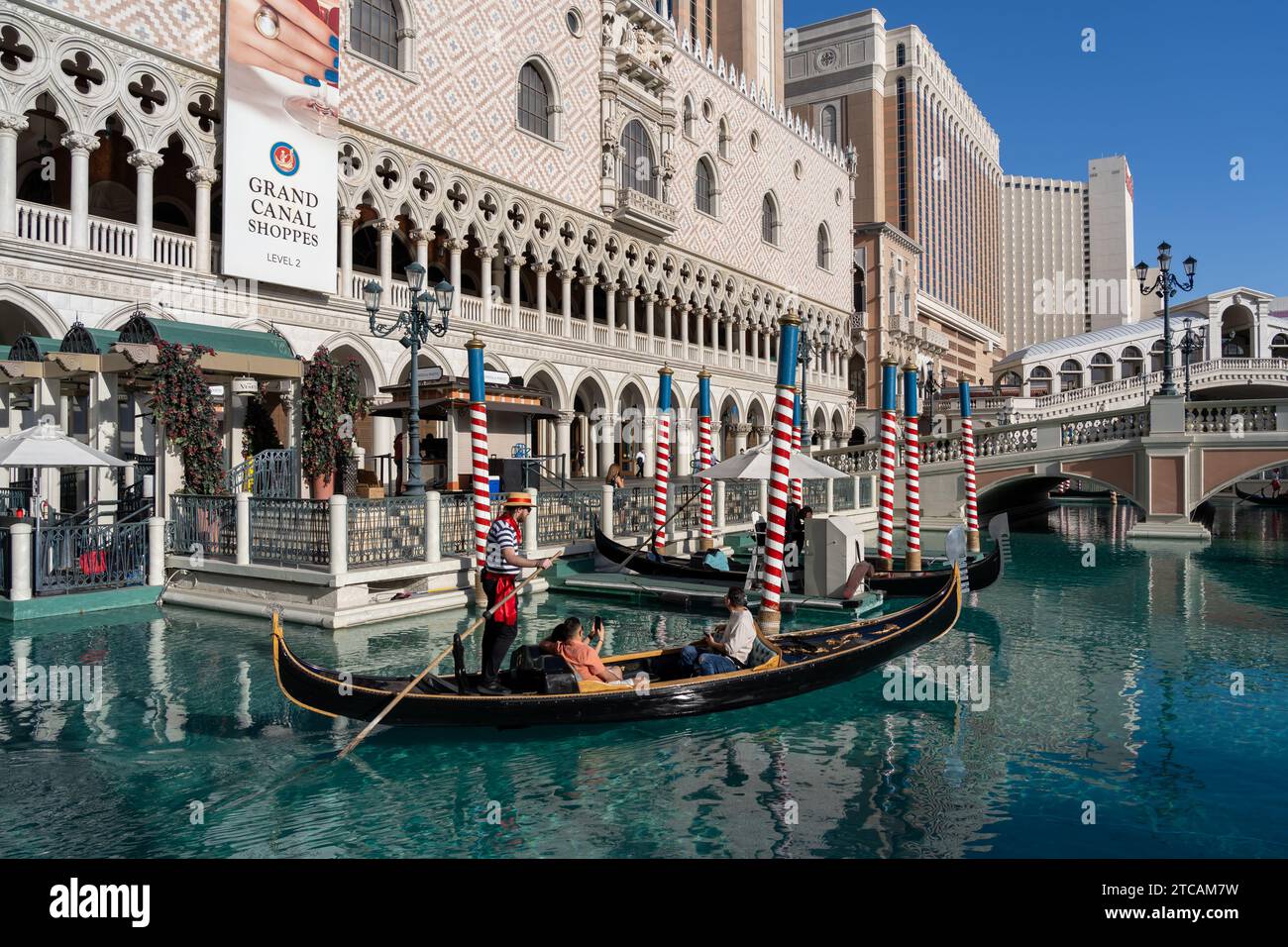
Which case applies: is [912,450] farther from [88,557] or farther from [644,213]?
[644,213]

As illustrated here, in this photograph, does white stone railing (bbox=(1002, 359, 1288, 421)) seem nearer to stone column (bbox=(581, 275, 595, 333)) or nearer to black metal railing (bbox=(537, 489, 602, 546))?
stone column (bbox=(581, 275, 595, 333))

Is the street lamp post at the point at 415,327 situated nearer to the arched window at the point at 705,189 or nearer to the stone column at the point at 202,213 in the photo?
the stone column at the point at 202,213

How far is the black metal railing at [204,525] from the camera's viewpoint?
10.2m

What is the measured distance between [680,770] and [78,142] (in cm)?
1395

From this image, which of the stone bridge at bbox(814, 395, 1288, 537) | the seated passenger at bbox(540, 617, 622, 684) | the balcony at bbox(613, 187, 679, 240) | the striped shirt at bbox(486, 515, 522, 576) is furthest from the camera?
the balcony at bbox(613, 187, 679, 240)

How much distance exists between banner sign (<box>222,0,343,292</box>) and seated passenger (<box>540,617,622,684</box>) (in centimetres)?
1193

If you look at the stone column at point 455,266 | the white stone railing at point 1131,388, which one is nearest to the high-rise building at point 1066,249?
the white stone railing at point 1131,388

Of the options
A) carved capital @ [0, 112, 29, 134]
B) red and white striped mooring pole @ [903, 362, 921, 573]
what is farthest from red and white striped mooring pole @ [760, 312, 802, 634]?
carved capital @ [0, 112, 29, 134]

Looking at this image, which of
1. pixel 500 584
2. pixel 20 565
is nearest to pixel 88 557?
pixel 20 565

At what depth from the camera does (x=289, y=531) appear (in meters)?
9.60

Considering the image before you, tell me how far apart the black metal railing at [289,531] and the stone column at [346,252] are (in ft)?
27.6

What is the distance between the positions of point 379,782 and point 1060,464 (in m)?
18.5

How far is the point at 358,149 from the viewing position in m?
17.4

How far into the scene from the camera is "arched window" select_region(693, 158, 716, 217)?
29203mm
